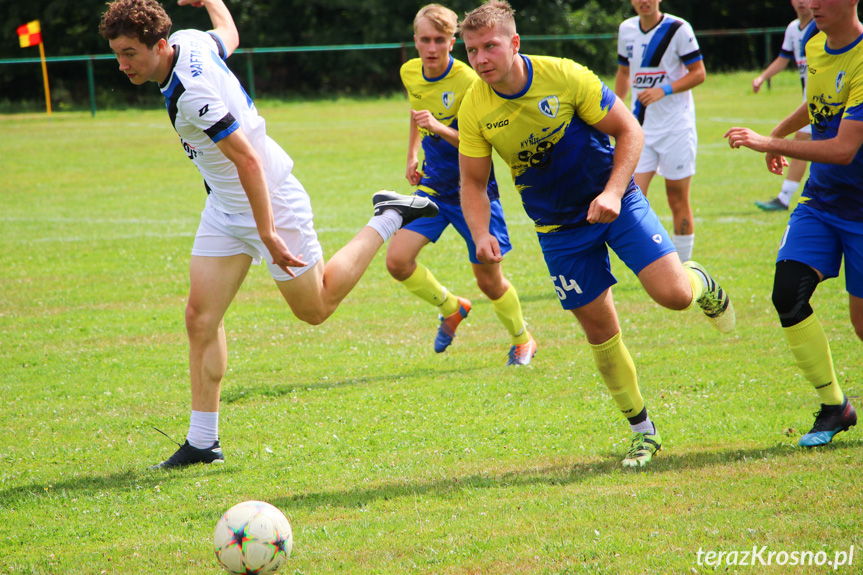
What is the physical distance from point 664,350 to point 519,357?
45.1 inches

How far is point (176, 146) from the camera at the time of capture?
904 inches

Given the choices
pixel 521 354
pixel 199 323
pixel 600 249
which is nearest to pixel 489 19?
pixel 600 249

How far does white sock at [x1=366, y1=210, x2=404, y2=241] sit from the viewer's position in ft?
17.8

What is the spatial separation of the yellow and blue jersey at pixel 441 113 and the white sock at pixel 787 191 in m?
7.06

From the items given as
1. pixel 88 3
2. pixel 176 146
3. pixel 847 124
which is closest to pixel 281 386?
pixel 847 124

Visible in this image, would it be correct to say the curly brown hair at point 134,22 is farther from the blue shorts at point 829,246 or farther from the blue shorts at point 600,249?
the blue shorts at point 829,246

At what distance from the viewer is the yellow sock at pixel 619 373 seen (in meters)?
4.52

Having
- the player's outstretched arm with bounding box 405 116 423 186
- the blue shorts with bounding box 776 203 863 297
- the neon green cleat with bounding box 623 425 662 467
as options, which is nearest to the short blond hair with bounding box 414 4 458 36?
the player's outstretched arm with bounding box 405 116 423 186

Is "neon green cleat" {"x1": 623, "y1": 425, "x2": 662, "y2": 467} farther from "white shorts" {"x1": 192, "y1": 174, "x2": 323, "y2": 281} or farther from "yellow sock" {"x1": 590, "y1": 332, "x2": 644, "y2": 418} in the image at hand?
"white shorts" {"x1": 192, "y1": 174, "x2": 323, "y2": 281}

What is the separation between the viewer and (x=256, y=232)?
4.63m

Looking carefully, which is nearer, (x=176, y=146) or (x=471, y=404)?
(x=471, y=404)

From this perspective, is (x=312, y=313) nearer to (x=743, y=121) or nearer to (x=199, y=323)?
(x=199, y=323)

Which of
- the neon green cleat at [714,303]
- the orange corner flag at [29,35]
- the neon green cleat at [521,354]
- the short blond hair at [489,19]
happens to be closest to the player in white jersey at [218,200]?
the short blond hair at [489,19]

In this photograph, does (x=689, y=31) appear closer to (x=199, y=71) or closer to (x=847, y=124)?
(x=847, y=124)
